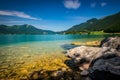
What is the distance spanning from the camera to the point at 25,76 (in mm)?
17906

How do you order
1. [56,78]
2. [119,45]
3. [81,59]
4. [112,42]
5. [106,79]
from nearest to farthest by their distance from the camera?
[106,79]
[56,78]
[81,59]
[119,45]
[112,42]

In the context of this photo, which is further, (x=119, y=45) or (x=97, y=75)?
(x=119, y=45)

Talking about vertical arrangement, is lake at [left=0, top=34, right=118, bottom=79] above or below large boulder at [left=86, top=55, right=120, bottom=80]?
below

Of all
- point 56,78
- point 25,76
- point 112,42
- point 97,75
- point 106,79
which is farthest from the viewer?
point 112,42

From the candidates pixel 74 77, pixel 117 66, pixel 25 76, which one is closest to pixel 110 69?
pixel 117 66

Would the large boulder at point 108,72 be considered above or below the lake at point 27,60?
above

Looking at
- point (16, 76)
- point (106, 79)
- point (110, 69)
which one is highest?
point (110, 69)

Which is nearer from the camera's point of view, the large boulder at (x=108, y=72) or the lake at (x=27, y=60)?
the large boulder at (x=108, y=72)

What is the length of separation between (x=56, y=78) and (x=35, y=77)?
8.83 feet

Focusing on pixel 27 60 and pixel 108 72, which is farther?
pixel 27 60

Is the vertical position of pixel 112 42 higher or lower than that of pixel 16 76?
higher

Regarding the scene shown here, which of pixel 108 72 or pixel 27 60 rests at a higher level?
pixel 108 72

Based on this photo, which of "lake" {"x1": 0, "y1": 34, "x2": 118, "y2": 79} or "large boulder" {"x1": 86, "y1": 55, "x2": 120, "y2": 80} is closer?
"large boulder" {"x1": 86, "y1": 55, "x2": 120, "y2": 80}

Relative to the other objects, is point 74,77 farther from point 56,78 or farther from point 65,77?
point 56,78
